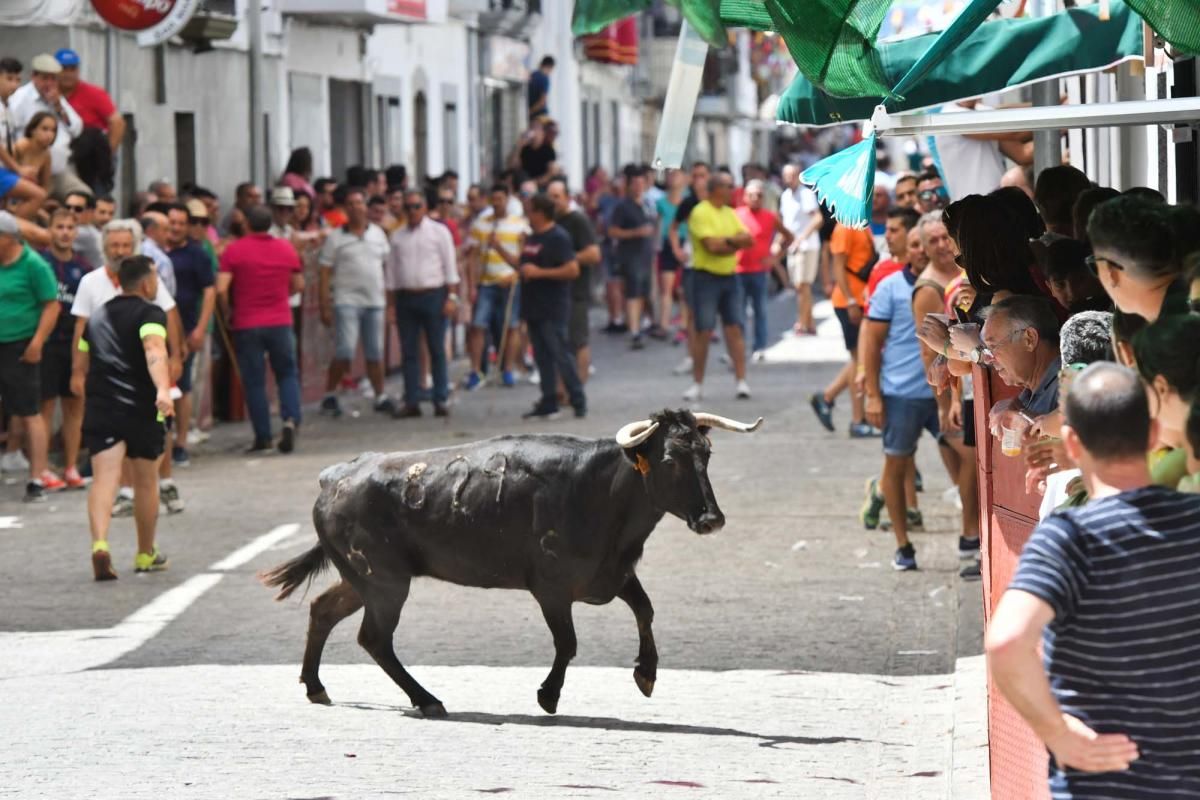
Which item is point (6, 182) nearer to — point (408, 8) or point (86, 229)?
point (86, 229)

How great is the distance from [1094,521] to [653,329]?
24895 mm

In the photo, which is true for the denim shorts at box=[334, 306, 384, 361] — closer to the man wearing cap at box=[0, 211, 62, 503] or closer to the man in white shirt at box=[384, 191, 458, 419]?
the man in white shirt at box=[384, 191, 458, 419]

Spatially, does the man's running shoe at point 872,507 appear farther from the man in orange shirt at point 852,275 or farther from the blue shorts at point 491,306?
the blue shorts at point 491,306

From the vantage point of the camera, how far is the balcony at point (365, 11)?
27.4 meters

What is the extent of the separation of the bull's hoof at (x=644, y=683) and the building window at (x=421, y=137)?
83.9 ft

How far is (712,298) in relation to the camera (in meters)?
20.6

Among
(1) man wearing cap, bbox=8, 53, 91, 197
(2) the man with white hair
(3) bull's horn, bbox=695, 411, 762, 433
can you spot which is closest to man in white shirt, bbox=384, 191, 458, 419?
(1) man wearing cap, bbox=8, 53, 91, 197

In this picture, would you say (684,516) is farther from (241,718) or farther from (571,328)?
(571,328)

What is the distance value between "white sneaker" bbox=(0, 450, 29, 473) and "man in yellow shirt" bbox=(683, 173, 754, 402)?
248 inches

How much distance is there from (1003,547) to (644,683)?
8.27 ft

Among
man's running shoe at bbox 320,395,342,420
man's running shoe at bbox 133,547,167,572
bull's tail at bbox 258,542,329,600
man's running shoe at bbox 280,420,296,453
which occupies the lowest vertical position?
man's running shoe at bbox 320,395,342,420

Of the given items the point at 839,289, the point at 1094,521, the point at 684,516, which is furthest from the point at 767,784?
the point at 839,289

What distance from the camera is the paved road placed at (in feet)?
24.8

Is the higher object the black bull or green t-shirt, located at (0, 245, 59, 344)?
green t-shirt, located at (0, 245, 59, 344)
